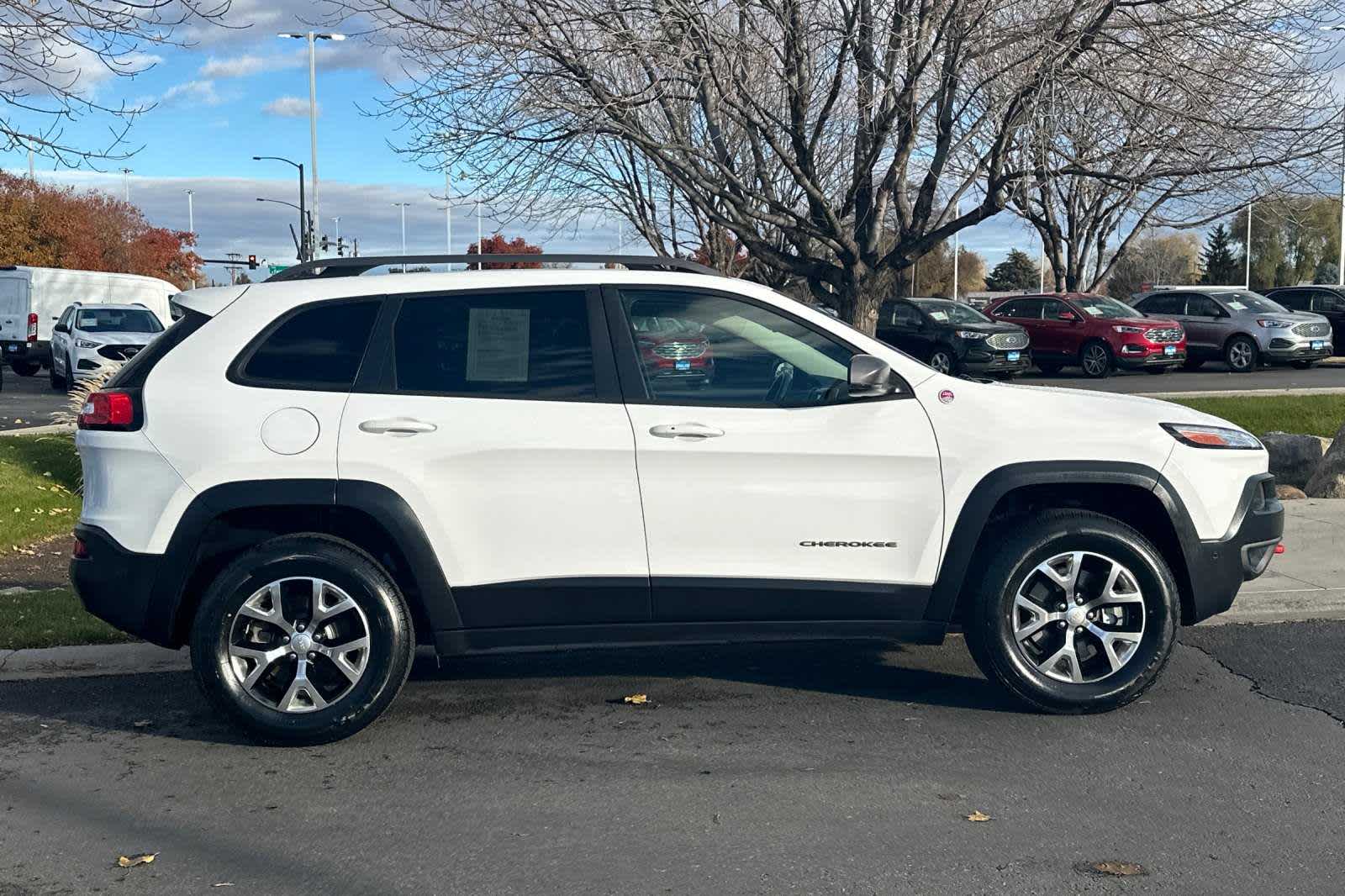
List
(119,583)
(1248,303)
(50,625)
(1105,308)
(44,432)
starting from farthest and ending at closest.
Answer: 1. (1248,303)
2. (1105,308)
3. (44,432)
4. (50,625)
5. (119,583)

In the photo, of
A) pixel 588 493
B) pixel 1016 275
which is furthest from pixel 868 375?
pixel 1016 275

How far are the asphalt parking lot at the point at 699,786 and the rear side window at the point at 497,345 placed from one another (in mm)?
1390

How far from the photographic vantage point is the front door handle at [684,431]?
5.19 metres

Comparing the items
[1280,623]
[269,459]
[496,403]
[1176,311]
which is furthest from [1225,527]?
[1176,311]

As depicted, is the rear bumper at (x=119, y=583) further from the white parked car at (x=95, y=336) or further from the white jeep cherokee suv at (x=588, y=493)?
the white parked car at (x=95, y=336)

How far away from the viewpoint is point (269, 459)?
511cm

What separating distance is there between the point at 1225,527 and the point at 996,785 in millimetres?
1628

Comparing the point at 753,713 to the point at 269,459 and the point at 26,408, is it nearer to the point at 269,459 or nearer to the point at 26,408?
the point at 269,459

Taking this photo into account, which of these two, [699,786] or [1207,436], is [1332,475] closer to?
[1207,436]

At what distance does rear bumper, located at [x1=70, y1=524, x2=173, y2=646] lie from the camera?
510cm

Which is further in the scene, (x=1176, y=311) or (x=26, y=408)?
(x=1176, y=311)

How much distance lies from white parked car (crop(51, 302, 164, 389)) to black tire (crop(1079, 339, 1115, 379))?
1818 cm

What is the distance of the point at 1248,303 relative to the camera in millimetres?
27922

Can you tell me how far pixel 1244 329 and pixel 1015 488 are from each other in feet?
79.5
